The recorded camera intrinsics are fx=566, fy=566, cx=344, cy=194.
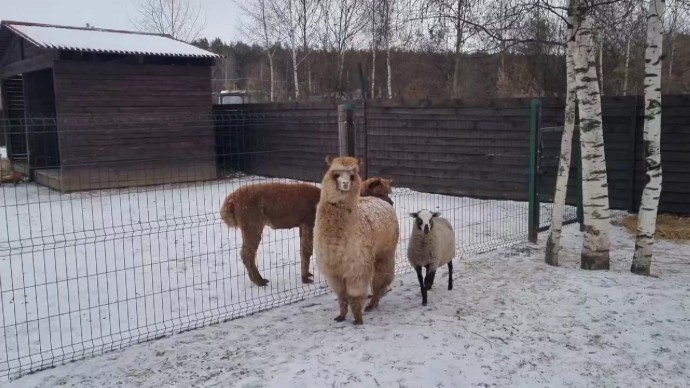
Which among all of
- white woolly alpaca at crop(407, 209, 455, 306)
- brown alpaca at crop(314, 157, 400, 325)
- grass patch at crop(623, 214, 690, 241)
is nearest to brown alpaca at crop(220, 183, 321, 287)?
white woolly alpaca at crop(407, 209, 455, 306)

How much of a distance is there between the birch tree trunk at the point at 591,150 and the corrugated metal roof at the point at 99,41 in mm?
10936

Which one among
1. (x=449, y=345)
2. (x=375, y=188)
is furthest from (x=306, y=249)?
(x=449, y=345)

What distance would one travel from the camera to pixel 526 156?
34.6 ft

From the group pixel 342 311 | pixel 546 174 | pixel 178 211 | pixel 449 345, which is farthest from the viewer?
pixel 546 174

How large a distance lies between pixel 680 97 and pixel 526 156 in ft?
8.58

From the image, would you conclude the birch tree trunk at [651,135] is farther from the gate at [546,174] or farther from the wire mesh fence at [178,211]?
the wire mesh fence at [178,211]

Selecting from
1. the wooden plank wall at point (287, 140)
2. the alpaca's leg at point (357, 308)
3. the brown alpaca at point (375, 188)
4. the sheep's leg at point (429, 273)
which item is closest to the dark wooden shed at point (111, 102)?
the wooden plank wall at point (287, 140)

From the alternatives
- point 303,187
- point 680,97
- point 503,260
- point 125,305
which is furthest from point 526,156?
point 125,305

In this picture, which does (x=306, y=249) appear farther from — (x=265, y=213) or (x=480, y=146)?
(x=480, y=146)

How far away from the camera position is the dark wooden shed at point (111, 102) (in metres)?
13.1

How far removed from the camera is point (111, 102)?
1386 centimetres

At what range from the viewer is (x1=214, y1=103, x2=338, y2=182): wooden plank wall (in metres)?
13.4

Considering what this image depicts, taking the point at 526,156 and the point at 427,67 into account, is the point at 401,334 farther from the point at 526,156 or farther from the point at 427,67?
the point at 427,67

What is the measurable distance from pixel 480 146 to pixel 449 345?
7.25 m
